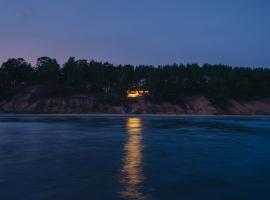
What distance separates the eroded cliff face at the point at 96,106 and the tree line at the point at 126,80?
2290 mm

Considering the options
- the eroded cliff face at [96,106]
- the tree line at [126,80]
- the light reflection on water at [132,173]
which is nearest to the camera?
the light reflection on water at [132,173]

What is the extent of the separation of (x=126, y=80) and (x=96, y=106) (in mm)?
11074

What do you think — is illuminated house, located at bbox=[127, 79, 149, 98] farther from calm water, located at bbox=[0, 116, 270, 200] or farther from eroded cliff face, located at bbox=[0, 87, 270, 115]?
calm water, located at bbox=[0, 116, 270, 200]

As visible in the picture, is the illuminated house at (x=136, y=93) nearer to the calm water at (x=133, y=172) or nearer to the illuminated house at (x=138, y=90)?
the illuminated house at (x=138, y=90)

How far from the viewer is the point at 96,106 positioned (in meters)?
115

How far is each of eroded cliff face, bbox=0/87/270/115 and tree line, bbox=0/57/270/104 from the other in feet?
7.51

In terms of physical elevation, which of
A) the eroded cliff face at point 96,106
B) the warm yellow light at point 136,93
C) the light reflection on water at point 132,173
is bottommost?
the light reflection on water at point 132,173

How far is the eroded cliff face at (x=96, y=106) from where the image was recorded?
11394 centimetres

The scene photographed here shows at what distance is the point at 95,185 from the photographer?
18.9m

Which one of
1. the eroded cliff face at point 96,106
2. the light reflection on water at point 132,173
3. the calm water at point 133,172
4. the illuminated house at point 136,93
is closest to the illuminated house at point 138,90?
the illuminated house at point 136,93

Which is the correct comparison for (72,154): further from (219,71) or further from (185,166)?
(219,71)

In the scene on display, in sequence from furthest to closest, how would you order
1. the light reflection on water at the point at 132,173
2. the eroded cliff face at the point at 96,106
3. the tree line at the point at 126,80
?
the tree line at the point at 126,80 < the eroded cliff face at the point at 96,106 < the light reflection on water at the point at 132,173

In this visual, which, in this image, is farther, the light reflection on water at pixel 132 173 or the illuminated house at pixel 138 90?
the illuminated house at pixel 138 90

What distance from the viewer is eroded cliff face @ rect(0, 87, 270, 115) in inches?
4486
